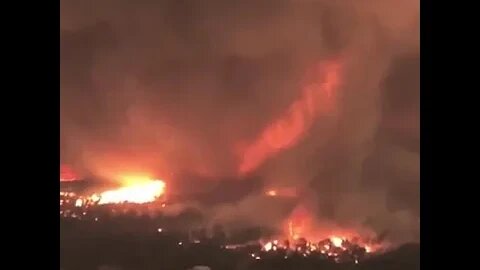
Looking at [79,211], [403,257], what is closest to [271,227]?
[403,257]

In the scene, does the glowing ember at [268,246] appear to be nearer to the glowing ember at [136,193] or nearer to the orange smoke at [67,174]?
the glowing ember at [136,193]

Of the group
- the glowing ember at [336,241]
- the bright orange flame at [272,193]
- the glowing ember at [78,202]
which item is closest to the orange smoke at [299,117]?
the bright orange flame at [272,193]

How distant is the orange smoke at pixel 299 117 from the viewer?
5.21ft

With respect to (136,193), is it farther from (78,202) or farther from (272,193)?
(272,193)

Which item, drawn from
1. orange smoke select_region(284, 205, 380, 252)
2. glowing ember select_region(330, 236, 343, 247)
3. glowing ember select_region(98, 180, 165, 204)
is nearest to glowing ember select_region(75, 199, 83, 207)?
glowing ember select_region(98, 180, 165, 204)

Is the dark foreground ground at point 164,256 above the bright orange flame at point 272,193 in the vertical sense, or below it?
below

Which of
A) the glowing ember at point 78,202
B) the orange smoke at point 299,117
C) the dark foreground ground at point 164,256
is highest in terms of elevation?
the orange smoke at point 299,117

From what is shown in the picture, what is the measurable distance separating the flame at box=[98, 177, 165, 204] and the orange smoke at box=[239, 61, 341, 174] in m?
0.24

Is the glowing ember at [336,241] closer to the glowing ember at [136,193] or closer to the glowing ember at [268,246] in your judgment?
the glowing ember at [268,246]

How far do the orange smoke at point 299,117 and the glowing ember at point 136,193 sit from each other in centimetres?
24

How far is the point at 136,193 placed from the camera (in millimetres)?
1566

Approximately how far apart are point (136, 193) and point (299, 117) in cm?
50
